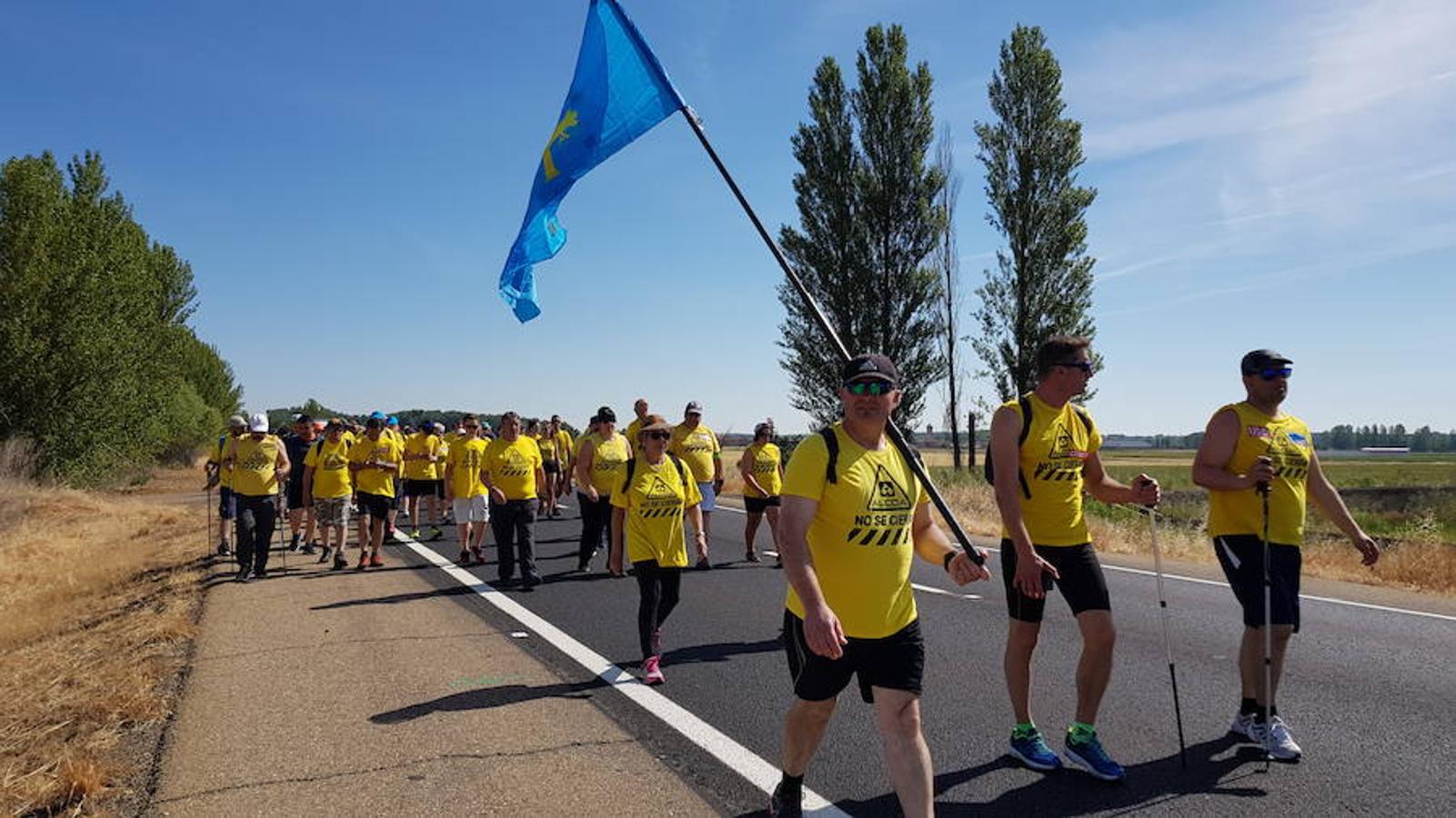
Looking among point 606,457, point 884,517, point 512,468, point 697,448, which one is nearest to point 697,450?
point 697,448

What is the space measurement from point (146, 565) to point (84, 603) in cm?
212

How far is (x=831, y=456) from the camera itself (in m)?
3.34

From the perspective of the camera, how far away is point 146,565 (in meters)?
13.2

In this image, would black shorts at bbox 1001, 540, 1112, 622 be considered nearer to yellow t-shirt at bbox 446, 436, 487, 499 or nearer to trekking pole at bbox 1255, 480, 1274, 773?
trekking pole at bbox 1255, 480, 1274, 773

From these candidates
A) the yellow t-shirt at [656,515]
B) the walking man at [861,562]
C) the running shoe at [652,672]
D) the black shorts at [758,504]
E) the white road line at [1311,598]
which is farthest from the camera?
the black shorts at [758,504]

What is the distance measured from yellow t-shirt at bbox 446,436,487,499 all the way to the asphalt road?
8.67ft

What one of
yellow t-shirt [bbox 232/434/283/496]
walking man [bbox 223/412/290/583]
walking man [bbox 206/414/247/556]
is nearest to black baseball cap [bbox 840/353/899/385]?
walking man [bbox 223/412/290/583]

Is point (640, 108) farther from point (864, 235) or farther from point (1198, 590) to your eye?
point (864, 235)

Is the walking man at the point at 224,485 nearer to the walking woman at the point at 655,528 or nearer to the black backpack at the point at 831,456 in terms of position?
the walking woman at the point at 655,528

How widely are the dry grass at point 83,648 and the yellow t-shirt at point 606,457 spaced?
416 centimetres

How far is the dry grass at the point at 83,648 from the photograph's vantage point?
4324 millimetres

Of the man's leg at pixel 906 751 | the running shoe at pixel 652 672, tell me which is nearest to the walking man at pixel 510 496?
the running shoe at pixel 652 672

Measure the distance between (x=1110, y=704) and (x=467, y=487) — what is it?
8.71 meters

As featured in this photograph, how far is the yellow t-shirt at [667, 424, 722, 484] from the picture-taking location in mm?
11086
